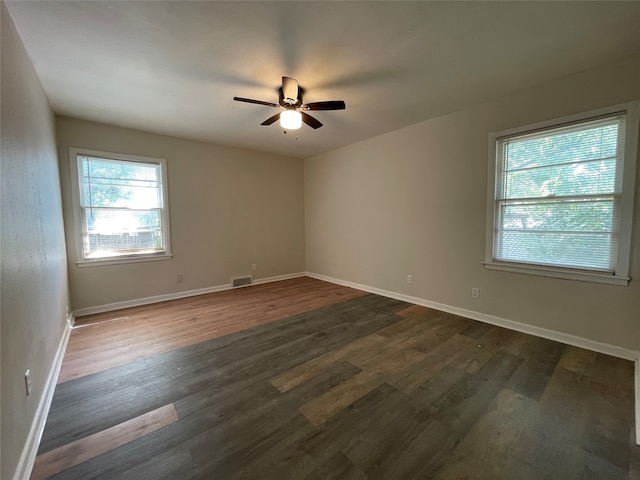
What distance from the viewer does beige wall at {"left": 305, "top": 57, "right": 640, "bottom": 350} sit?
2.46 meters

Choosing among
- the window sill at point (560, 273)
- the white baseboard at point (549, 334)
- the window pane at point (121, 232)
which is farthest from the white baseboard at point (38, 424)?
the window sill at point (560, 273)

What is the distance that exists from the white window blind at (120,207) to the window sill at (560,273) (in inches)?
189

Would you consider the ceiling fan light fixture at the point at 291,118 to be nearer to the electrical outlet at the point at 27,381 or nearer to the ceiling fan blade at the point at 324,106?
the ceiling fan blade at the point at 324,106

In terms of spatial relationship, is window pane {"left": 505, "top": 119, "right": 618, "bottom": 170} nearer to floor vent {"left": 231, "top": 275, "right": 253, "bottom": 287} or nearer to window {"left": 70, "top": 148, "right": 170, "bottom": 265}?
floor vent {"left": 231, "top": 275, "right": 253, "bottom": 287}

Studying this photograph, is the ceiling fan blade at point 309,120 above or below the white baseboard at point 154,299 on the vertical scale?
above

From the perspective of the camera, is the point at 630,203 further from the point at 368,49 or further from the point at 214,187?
the point at 214,187

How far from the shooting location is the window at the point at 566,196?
93.4 inches

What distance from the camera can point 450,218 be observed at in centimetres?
351

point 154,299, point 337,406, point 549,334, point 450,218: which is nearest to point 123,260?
point 154,299

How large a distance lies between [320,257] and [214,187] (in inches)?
99.5

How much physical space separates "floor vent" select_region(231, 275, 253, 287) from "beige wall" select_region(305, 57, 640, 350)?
5.18 ft

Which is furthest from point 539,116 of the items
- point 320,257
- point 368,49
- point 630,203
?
point 320,257

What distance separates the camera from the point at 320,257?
5695 mm

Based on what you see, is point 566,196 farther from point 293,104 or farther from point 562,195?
point 293,104
